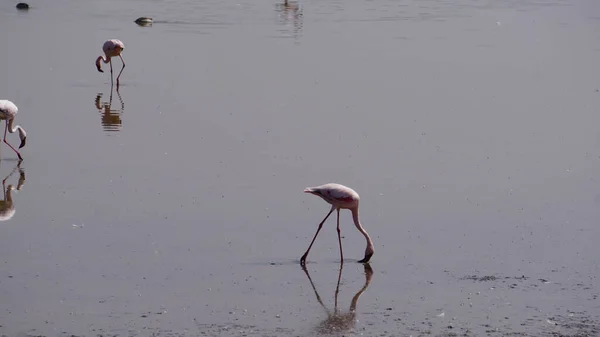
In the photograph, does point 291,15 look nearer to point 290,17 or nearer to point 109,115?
point 290,17

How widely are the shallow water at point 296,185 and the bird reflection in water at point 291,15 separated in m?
2.35

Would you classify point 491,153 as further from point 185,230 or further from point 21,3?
point 21,3

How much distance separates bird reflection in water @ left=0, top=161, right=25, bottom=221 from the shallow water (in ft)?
0.29

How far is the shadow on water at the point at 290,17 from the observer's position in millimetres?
25984

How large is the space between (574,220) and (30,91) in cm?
1005

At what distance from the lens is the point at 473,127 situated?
15664 millimetres

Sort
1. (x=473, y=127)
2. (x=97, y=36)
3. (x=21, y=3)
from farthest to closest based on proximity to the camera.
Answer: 1. (x=21, y=3)
2. (x=97, y=36)
3. (x=473, y=127)

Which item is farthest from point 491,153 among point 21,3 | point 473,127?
point 21,3

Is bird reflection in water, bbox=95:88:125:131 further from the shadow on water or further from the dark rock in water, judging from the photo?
the dark rock in water

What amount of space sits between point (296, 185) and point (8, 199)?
3248 millimetres

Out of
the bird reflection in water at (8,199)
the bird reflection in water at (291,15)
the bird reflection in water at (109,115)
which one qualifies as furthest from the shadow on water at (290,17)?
the bird reflection in water at (8,199)

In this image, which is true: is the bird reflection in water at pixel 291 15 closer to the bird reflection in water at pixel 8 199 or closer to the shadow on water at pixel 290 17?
the shadow on water at pixel 290 17

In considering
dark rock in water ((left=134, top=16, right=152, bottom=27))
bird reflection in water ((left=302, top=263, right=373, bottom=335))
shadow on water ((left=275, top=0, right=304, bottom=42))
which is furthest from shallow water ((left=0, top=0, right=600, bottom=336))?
dark rock in water ((left=134, top=16, right=152, bottom=27))

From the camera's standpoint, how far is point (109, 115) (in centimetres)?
1662
